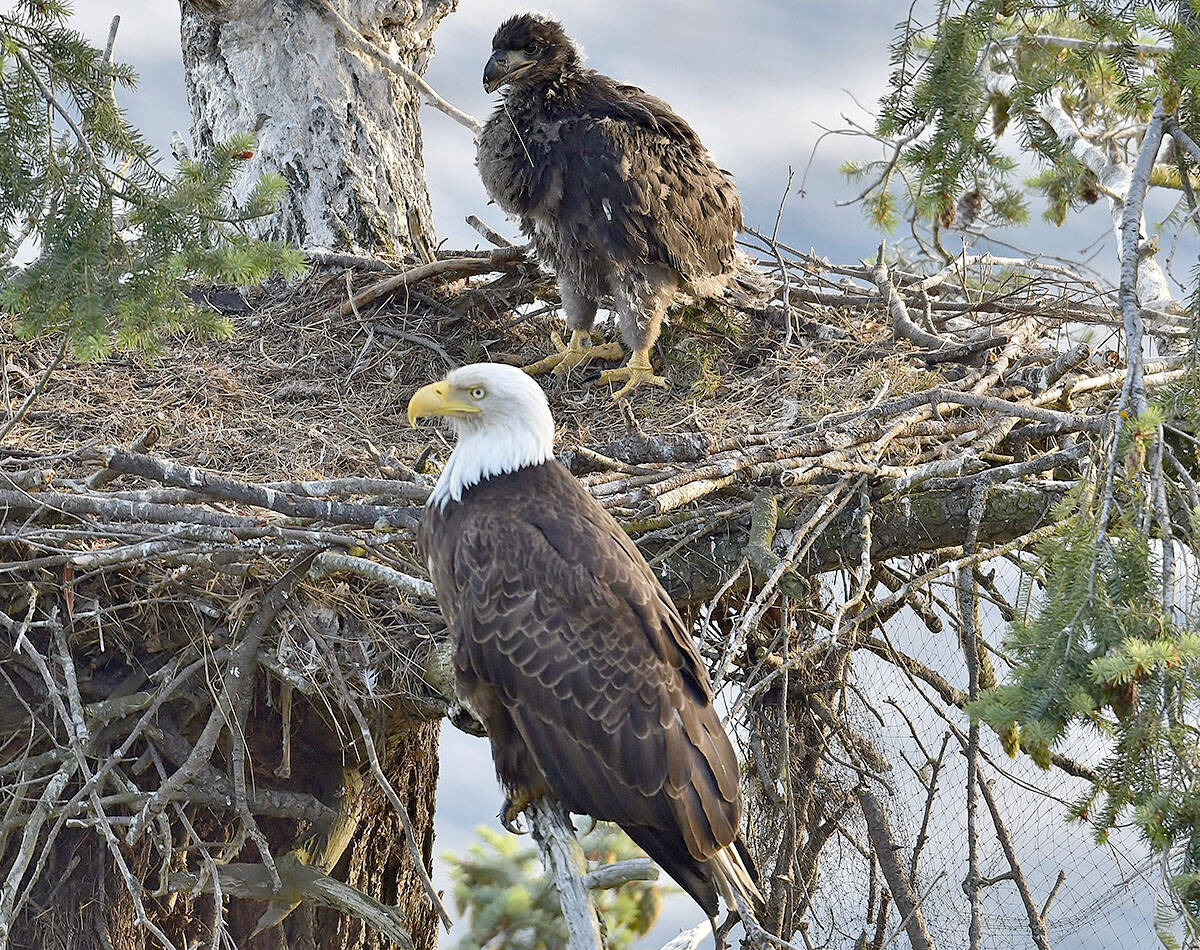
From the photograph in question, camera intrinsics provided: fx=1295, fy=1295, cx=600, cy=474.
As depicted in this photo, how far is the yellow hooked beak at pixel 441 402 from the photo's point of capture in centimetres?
359

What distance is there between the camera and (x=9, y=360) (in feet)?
19.6

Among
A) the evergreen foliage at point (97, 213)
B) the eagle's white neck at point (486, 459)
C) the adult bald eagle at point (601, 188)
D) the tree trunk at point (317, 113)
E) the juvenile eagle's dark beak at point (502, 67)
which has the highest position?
the tree trunk at point (317, 113)

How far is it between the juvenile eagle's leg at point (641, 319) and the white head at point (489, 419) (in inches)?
88.2

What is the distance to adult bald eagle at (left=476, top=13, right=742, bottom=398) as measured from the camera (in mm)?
5688

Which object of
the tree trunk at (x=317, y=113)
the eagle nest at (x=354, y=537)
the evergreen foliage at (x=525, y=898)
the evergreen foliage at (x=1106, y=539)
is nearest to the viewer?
the evergreen foliage at (x=1106, y=539)

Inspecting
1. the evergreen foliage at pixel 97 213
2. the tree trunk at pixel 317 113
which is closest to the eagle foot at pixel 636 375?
the tree trunk at pixel 317 113

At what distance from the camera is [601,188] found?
565 centimetres

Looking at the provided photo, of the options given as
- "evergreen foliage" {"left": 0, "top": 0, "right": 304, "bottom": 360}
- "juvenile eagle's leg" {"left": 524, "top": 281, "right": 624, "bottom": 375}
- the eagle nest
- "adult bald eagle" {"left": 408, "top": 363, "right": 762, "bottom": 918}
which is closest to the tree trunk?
"juvenile eagle's leg" {"left": 524, "top": 281, "right": 624, "bottom": 375}

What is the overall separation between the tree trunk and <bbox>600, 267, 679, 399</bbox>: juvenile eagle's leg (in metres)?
1.77

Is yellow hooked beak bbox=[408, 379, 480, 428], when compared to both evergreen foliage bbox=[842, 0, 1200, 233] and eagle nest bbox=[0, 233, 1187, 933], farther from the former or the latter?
evergreen foliage bbox=[842, 0, 1200, 233]

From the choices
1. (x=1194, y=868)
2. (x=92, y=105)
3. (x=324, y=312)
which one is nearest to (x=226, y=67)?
(x=324, y=312)

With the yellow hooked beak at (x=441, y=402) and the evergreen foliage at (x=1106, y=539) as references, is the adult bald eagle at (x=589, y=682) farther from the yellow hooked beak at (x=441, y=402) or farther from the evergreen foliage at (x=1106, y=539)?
the evergreen foliage at (x=1106, y=539)

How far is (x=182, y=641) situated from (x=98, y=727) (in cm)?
38

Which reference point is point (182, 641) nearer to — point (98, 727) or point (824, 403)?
point (98, 727)
